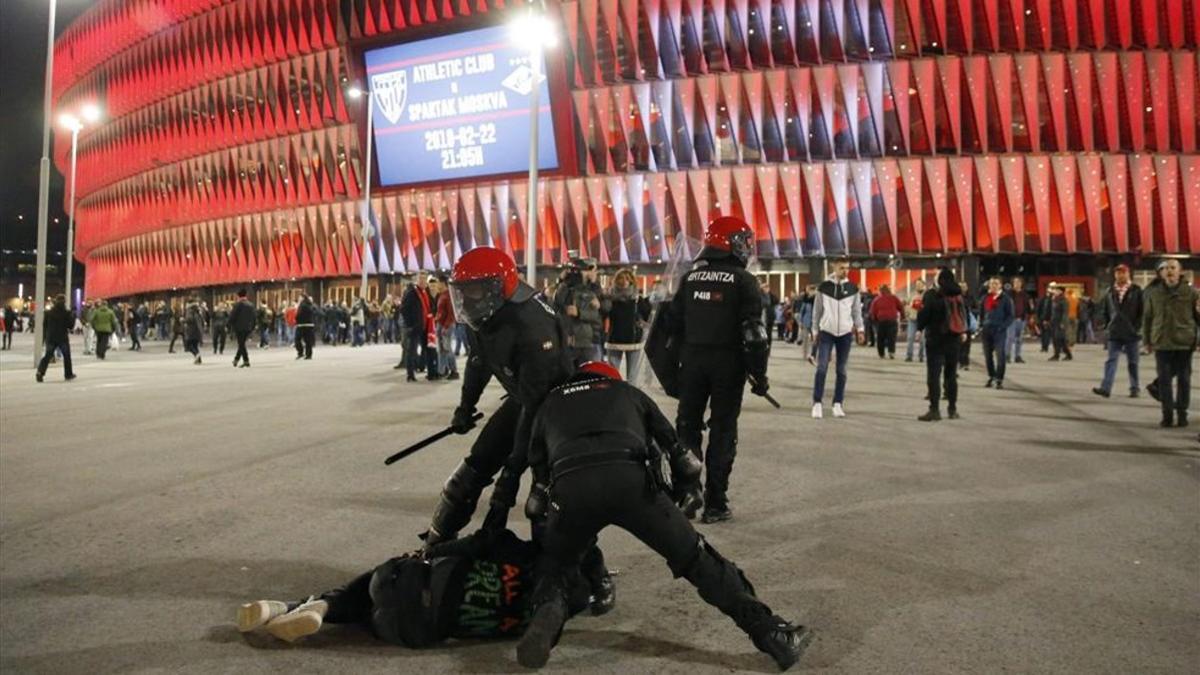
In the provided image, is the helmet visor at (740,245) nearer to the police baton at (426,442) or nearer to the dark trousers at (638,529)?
the police baton at (426,442)

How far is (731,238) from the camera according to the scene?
564cm

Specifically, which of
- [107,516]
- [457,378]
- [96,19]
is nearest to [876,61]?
[457,378]

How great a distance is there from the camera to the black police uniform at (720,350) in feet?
18.2

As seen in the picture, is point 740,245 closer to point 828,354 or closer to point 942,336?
point 828,354

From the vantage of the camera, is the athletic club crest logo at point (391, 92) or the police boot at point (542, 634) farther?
the athletic club crest logo at point (391, 92)

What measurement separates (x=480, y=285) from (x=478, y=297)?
0.17 feet

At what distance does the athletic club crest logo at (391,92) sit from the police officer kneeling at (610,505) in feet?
151

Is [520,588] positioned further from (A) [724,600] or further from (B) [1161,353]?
(B) [1161,353]

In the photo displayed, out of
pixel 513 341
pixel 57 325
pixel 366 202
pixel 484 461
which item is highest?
pixel 366 202

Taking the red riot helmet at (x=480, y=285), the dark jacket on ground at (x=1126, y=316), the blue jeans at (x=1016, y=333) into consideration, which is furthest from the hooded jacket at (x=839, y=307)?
the blue jeans at (x=1016, y=333)

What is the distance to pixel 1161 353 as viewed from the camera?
998cm

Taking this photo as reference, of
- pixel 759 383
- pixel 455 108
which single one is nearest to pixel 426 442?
pixel 759 383

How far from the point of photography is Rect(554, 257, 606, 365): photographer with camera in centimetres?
1153

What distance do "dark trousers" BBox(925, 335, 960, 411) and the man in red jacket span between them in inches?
463
